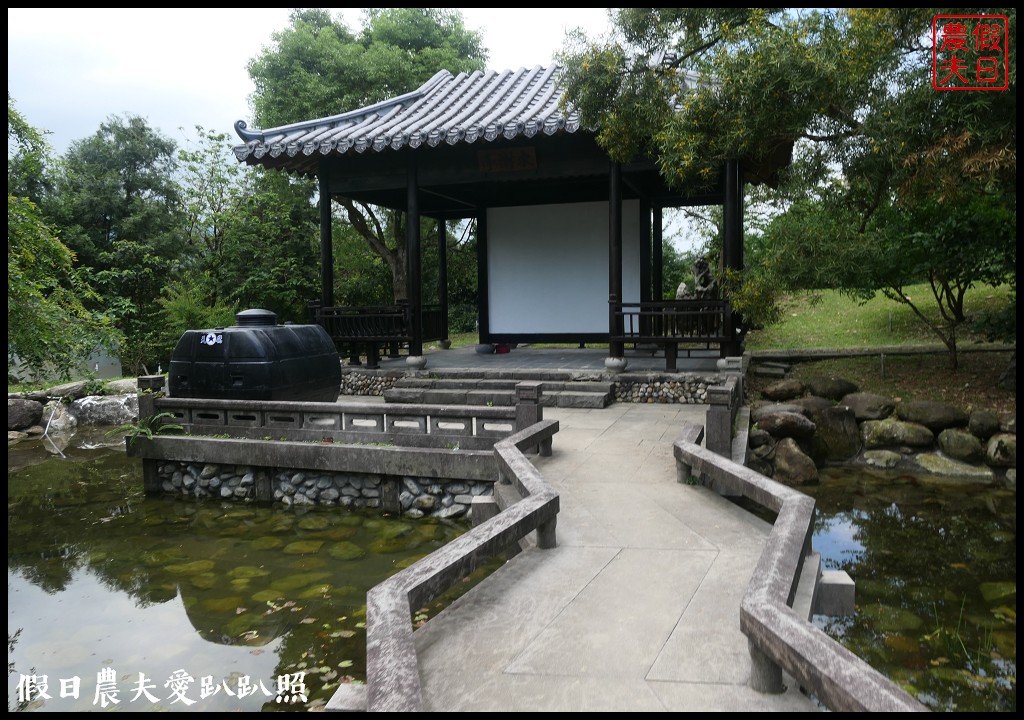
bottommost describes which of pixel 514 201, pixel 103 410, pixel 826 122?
pixel 103 410

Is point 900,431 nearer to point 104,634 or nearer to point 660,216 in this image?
point 660,216

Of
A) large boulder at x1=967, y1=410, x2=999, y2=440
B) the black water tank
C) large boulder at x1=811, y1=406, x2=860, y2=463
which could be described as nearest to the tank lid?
the black water tank

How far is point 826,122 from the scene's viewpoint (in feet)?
23.1

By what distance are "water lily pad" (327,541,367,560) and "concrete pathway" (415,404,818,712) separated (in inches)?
79.3

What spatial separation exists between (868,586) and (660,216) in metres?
10.3

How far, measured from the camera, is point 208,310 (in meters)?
15.0

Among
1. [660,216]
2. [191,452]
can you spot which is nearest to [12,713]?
[191,452]

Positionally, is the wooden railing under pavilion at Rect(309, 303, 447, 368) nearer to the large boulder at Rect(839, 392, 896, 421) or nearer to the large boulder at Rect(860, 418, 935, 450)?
the large boulder at Rect(839, 392, 896, 421)

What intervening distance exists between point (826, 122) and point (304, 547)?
6.59m

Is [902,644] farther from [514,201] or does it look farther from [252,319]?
[514,201]

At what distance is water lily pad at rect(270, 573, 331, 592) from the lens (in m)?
5.52

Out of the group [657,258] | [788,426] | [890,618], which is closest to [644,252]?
[657,258]

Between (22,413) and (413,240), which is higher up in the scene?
(413,240)

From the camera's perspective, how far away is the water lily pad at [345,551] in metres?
6.16
